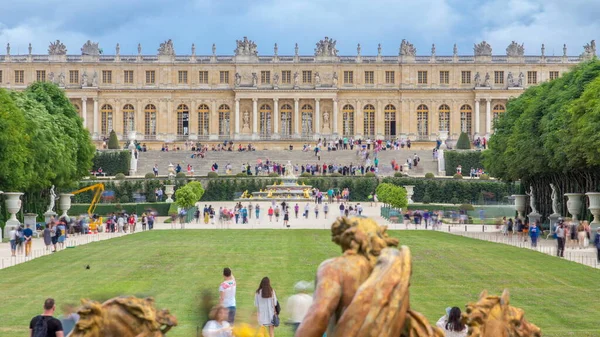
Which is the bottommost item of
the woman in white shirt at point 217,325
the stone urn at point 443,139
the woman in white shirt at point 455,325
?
the woman in white shirt at point 455,325

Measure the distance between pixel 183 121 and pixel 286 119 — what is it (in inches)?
343

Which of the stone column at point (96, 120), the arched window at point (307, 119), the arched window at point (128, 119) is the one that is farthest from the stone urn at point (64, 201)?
the arched window at point (307, 119)

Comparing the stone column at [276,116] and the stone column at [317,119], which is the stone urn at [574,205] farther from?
the stone column at [276,116]

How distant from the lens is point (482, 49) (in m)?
91.1

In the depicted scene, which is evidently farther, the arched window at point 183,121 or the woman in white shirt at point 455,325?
the arched window at point 183,121

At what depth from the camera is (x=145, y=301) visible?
529 centimetres

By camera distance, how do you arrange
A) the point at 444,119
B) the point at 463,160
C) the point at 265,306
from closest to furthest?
the point at 265,306
the point at 463,160
the point at 444,119

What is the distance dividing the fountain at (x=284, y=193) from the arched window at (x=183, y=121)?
2808 centimetres

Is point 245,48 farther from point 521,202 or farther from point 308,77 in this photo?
point 521,202

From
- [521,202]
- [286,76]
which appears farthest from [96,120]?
[521,202]

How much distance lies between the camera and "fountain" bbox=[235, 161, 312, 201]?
59656 mm

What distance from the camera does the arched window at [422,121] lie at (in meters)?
90.6

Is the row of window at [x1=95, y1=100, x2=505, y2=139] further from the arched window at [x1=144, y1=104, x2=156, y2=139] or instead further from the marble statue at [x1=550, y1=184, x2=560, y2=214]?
the marble statue at [x1=550, y1=184, x2=560, y2=214]

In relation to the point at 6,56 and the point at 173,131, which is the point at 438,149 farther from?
the point at 6,56
